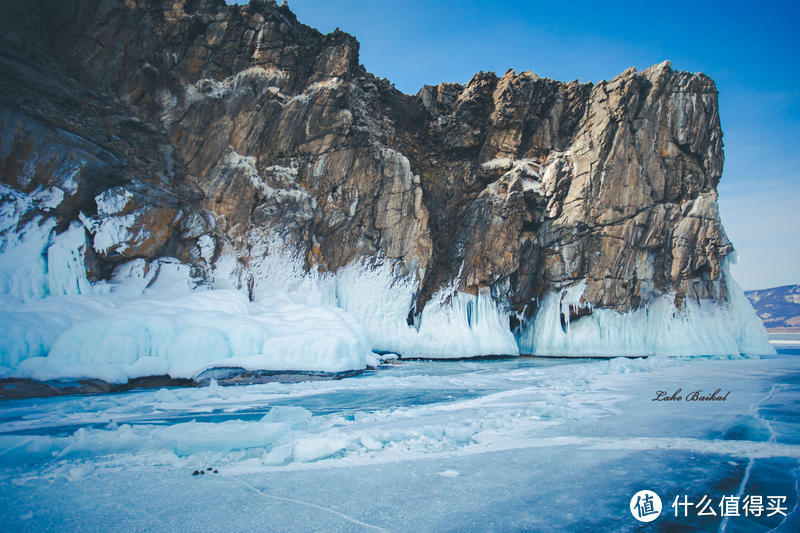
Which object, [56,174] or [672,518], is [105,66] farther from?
[672,518]

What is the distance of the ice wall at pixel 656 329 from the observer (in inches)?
805

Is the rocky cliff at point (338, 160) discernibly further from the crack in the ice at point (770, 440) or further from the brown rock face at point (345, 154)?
the crack in the ice at point (770, 440)

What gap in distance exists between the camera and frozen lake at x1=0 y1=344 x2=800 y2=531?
2674 mm

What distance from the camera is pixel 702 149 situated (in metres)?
21.8

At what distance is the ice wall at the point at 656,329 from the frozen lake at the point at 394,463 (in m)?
14.4

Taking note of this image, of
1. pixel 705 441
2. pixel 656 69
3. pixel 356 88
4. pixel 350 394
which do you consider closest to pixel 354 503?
pixel 705 441

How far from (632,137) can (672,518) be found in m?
23.1

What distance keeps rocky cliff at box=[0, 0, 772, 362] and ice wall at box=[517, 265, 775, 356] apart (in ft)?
2.01

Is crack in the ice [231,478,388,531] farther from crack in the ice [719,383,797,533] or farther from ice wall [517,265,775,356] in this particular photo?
ice wall [517,265,775,356]

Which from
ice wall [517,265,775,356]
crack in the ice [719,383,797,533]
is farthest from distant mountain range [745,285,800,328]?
crack in the ice [719,383,797,533]

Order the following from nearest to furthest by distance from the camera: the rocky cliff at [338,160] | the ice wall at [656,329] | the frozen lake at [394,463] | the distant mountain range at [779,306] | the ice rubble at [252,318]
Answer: the frozen lake at [394,463] < the ice rubble at [252,318] < the rocky cliff at [338,160] < the ice wall at [656,329] < the distant mountain range at [779,306]

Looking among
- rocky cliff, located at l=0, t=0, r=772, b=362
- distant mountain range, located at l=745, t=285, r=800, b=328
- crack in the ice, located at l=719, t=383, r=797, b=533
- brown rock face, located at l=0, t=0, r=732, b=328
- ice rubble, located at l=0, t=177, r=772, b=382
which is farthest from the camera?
distant mountain range, located at l=745, t=285, r=800, b=328

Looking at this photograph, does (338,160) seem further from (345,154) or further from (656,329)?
(656,329)

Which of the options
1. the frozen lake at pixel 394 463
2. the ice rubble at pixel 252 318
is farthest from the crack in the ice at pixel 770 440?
the ice rubble at pixel 252 318
